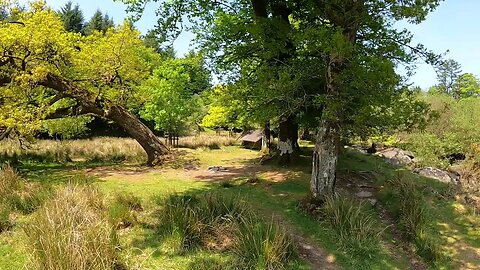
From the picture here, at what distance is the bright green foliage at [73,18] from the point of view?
4256cm

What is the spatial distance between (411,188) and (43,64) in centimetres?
1180

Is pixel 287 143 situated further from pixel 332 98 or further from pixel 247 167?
pixel 332 98

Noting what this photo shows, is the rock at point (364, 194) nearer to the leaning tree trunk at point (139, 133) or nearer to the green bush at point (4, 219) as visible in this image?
the green bush at point (4, 219)

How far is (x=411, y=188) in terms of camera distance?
982 centimetres

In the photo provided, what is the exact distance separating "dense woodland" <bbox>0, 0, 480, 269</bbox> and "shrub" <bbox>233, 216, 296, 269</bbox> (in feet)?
0.07

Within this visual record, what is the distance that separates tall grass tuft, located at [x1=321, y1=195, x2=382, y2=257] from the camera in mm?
6840

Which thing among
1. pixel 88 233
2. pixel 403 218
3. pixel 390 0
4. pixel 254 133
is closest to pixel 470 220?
pixel 403 218

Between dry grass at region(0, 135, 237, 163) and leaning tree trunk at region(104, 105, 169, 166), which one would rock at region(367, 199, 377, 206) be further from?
dry grass at region(0, 135, 237, 163)

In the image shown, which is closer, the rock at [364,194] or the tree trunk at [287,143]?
the rock at [364,194]

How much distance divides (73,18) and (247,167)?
38.9 m

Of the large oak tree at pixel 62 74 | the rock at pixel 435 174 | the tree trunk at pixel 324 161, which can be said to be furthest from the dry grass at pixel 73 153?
the rock at pixel 435 174

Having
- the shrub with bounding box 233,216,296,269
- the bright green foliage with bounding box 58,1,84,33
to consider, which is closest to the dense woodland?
the shrub with bounding box 233,216,296,269

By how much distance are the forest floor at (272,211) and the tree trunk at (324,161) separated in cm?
68

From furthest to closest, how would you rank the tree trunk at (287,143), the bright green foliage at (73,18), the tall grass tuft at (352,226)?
the bright green foliage at (73,18) < the tree trunk at (287,143) < the tall grass tuft at (352,226)
